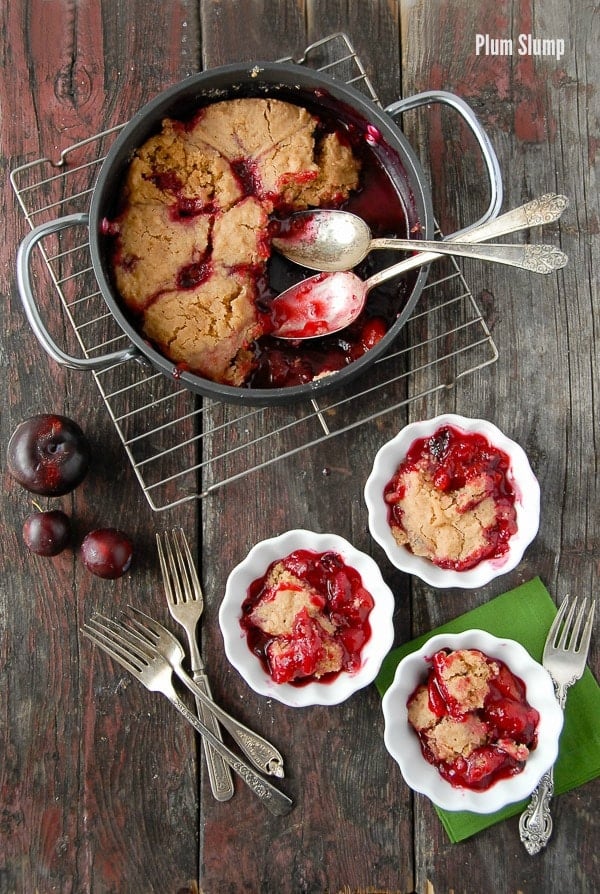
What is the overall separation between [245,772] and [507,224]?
5.80 ft

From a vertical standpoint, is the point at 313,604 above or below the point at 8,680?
above

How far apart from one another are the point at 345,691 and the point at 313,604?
0.87ft

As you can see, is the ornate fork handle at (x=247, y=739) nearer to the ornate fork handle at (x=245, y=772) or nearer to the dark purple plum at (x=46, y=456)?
the ornate fork handle at (x=245, y=772)

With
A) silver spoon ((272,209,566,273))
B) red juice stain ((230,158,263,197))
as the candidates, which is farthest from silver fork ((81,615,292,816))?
red juice stain ((230,158,263,197))

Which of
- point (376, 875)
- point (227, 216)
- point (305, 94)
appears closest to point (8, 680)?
point (376, 875)

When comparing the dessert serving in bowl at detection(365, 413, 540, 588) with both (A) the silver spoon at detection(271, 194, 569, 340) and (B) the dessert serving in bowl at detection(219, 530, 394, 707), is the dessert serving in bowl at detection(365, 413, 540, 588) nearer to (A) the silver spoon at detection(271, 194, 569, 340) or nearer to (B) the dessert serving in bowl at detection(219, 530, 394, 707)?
(B) the dessert serving in bowl at detection(219, 530, 394, 707)

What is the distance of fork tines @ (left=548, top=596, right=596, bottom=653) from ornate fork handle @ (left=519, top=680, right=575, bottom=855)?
113 millimetres

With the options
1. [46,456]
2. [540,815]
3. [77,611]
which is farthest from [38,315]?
[540,815]

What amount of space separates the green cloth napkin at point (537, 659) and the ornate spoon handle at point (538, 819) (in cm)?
4

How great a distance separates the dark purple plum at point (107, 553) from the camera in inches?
93.3

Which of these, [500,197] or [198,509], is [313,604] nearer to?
[198,509]

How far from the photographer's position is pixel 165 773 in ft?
8.05

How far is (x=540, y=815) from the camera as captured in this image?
2.38m

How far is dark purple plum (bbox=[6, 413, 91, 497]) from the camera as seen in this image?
2.31 metres
